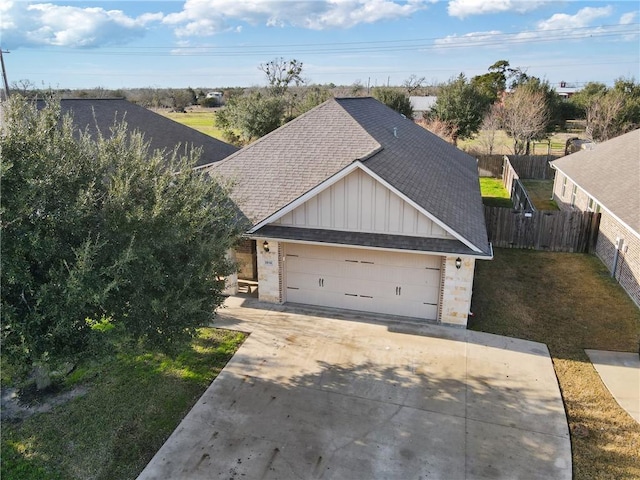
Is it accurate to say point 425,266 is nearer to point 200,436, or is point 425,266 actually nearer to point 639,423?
point 639,423

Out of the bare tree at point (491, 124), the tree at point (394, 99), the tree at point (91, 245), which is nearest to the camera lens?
the tree at point (91, 245)

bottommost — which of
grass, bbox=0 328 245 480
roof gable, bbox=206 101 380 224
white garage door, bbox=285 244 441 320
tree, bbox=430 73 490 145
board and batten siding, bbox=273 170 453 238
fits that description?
grass, bbox=0 328 245 480

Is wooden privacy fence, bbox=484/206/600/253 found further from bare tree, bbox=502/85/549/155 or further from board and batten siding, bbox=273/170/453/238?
bare tree, bbox=502/85/549/155

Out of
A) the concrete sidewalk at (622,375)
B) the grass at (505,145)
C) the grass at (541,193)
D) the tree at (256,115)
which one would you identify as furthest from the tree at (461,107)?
the concrete sidewalk at (622,375)

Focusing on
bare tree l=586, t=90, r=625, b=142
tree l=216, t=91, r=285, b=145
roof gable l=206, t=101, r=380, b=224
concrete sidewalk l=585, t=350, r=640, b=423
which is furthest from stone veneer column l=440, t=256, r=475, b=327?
bare tree l=586, t=90, r=625, b=142

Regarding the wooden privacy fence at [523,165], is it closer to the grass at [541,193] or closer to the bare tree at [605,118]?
the grass at [541,193]

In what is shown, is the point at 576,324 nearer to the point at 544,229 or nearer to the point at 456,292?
the point at 456,292

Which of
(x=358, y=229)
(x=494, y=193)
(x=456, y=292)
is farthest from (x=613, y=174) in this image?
(x=358, y=229)

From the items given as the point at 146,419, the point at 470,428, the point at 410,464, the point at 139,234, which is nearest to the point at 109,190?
the point at 139,234
